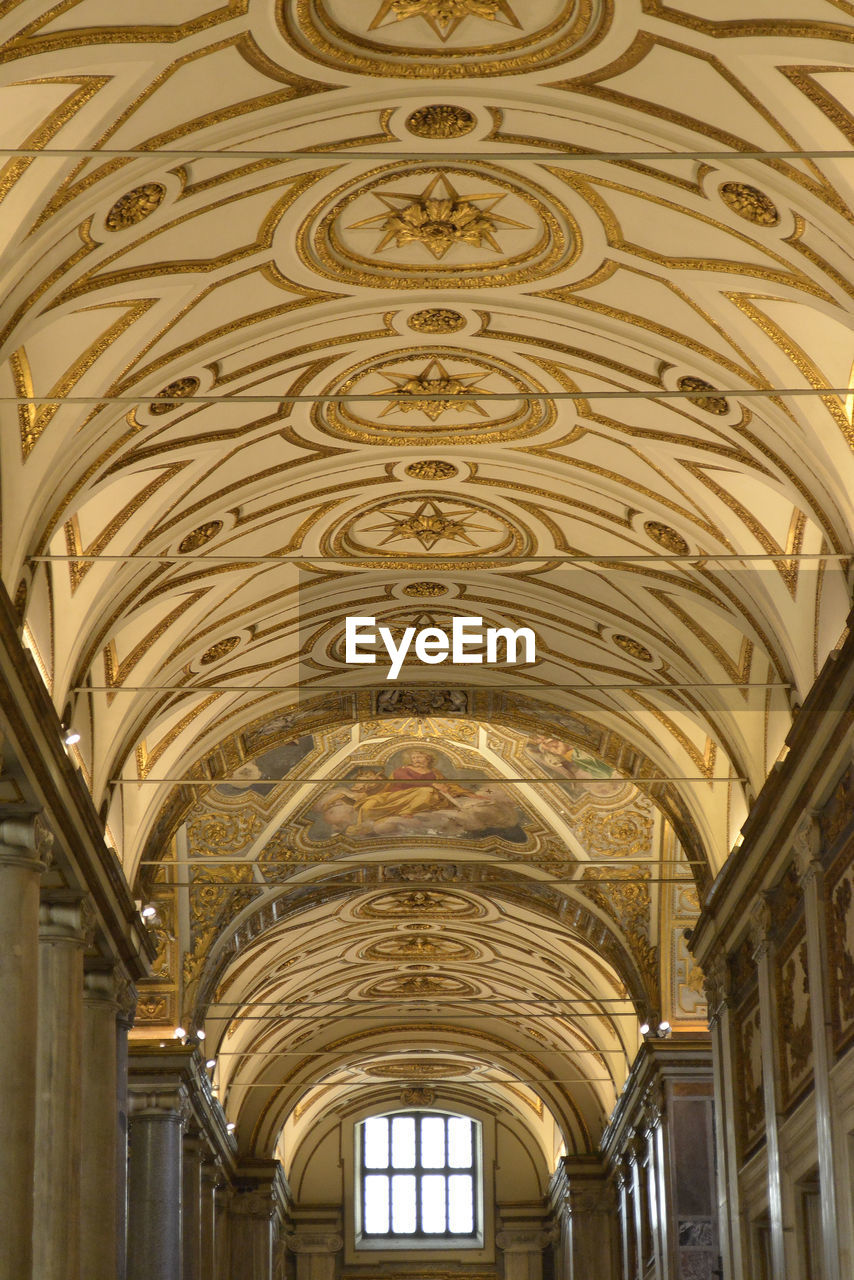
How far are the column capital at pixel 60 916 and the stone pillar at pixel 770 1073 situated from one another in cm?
681

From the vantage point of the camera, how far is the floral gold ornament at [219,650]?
20.7m

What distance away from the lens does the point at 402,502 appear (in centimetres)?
1894

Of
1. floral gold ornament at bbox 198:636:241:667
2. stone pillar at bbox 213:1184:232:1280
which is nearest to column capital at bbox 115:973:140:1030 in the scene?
floral gold ornament at bbox 198:636:241:667

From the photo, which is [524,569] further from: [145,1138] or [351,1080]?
[351,1080]

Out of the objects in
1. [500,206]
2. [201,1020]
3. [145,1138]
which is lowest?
[145,1138]

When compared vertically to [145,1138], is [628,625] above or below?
above

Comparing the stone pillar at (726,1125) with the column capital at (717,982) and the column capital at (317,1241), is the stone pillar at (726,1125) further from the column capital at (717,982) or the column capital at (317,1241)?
the column capital at (317,1241)

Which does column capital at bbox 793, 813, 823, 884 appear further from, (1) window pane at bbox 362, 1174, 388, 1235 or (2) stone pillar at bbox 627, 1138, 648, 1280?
(1) window pane at bbox 362, 1174, 388, 1235

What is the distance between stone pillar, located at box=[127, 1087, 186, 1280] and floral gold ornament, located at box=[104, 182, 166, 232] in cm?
1709

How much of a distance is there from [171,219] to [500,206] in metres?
2.37

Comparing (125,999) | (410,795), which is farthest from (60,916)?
(410,795)

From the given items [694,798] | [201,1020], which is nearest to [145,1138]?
[201,1020]

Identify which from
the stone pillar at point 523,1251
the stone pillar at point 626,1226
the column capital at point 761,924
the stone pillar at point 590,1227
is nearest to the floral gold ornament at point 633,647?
the column capital at point 761,924

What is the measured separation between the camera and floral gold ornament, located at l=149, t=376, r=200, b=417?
1515cm
